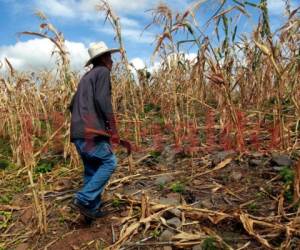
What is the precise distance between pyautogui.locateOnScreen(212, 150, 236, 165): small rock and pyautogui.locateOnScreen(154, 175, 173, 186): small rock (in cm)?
51

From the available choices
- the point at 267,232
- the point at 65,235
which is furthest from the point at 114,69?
the point at 267,232

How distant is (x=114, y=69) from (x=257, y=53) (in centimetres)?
463

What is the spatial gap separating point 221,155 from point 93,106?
5.32 feet

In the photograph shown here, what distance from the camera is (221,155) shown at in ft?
17.0

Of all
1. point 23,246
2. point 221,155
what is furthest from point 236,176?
point 23,246

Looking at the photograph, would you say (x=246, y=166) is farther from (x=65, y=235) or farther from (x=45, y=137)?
(x=45, y=137)

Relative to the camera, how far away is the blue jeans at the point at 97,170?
13.9ft

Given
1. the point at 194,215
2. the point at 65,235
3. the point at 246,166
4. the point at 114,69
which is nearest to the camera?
the point at 194,215

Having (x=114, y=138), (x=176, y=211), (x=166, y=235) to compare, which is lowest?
(x=166, y=235)

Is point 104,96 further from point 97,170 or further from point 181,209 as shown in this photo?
point 181,209

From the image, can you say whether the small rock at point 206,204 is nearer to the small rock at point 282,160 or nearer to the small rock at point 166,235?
the small rock at point 166,235

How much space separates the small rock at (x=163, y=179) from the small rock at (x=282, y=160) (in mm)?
1046

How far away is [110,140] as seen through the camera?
4391mm

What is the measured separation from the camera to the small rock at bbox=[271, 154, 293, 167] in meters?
4.57
